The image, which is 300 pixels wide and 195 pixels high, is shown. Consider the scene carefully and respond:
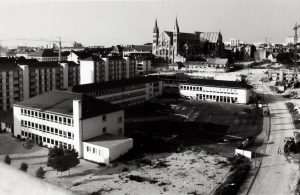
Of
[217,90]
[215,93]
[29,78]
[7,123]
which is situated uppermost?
[29,78]

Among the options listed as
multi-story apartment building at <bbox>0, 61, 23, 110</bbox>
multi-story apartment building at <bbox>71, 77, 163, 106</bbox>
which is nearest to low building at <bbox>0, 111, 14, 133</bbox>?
multi-story apartment building at <bbox>0, 61, 23, 110</bbox>

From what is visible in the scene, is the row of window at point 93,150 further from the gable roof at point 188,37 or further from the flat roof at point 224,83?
the gable roof at point 188,37

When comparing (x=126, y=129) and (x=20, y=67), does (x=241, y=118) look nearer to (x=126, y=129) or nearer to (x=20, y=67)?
(x=126, y=129)

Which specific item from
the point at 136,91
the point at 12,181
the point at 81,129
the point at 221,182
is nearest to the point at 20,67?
the point at 136,91

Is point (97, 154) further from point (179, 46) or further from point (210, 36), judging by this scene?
point (210, 36)

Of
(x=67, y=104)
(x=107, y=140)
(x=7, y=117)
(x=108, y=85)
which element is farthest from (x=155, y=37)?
(x=107, y=140)

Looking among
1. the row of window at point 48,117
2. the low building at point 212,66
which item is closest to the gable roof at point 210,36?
the low building at point 212,66
